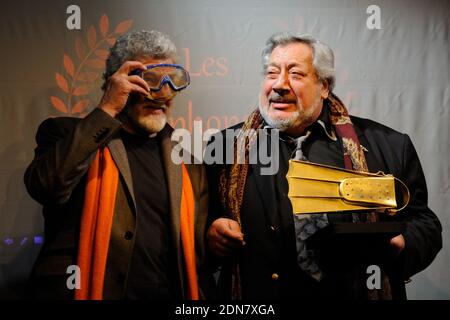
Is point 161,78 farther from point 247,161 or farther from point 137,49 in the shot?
point 247,161

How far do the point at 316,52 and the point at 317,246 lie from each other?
102 centimetres

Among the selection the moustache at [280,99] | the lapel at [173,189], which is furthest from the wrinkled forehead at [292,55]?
the lapel at [173,189]

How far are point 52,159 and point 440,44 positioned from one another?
7.15ft

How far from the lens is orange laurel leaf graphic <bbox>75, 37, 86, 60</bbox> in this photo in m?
3.18

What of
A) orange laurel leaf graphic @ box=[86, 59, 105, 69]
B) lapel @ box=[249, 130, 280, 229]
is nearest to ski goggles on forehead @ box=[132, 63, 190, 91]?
orange laurel leaf graphic @ box=[86, 59, 105, 69]

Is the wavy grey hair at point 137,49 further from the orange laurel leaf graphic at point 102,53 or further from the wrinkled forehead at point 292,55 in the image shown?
the wrinkled forehead at point 292,55

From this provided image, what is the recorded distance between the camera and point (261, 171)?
305 centimetres

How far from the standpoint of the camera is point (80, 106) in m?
3.14

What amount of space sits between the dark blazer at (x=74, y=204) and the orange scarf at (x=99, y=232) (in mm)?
31

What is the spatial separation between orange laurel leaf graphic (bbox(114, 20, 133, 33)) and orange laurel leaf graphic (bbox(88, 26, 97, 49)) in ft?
0.37

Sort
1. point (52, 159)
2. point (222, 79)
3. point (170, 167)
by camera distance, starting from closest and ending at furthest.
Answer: point (52, 159), point (170, 167), point (222, 79)
